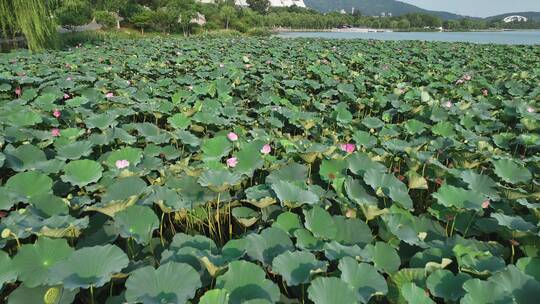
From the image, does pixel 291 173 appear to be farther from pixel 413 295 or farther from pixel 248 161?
pixel 413 295

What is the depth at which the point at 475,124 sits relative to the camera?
3.17 meters

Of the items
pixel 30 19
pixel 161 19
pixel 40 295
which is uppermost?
pixel 161 19

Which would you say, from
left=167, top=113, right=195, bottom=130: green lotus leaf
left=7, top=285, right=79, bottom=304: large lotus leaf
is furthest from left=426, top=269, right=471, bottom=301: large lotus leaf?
left=167, top=113, right=195, bottom=130: green lotus leaf

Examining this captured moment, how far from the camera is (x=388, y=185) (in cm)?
182

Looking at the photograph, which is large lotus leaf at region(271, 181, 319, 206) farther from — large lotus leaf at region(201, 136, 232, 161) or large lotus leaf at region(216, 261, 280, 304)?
large lotus leaf at region(201, 136, 232, 161)

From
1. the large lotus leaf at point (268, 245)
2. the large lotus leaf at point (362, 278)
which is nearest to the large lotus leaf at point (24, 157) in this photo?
the large lotus leaf at point (268, 245)

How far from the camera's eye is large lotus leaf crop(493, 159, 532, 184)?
1.95 metres

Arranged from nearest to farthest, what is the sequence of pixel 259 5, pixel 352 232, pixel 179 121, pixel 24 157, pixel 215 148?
1. pixel 352 232
2. pixel 24 157
3. pixel 215 148
4. pixel 179 121
5. pixel 259 5

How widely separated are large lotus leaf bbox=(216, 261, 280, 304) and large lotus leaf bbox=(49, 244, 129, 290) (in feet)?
1.05

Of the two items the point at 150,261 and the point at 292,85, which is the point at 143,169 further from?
Result: the point at 292,85

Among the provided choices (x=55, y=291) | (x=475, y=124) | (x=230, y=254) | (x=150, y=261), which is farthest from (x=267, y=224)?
(x=475, y=124)

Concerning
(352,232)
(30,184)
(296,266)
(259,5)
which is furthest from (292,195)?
(259,5)

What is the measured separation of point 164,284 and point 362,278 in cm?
59

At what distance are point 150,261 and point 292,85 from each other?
12.1 feet
